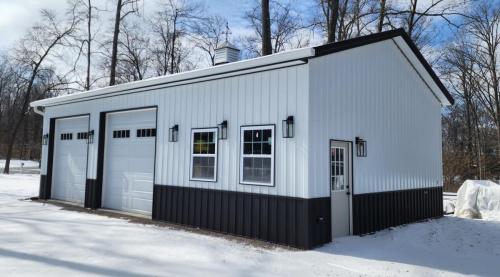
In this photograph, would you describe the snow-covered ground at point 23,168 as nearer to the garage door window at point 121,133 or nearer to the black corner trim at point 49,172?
the black corner trim at point 49,172

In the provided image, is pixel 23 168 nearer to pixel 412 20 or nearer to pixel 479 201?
pixel 412 20

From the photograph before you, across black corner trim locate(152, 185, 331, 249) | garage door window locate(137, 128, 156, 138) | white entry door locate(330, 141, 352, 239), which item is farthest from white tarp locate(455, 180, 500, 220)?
garage door window locate(137, 128, 156, 138)

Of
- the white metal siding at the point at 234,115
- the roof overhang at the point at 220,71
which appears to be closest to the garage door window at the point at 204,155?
the white metal siding at the point at 234,115

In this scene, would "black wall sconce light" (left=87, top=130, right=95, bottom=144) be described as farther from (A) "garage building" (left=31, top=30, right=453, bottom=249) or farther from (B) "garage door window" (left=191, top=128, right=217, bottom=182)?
(B) "garage door window" (left=191, top=128, right=217, bottom=182)

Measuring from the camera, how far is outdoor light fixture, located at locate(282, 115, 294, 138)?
6.66 metres

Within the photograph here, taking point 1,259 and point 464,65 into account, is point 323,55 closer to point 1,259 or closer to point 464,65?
point 1,259

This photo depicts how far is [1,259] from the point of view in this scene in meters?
5.45

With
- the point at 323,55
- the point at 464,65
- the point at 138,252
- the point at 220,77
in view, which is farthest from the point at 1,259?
the point at 464,65

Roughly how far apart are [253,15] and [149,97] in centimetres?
1135

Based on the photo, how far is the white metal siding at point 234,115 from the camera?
6625mm

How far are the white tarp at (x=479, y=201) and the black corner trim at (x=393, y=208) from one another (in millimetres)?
1075

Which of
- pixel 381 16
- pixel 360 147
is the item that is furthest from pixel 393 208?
pixel 381 16

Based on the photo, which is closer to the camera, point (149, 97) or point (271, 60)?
point (271, 60)

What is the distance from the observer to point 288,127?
6.69 metres
